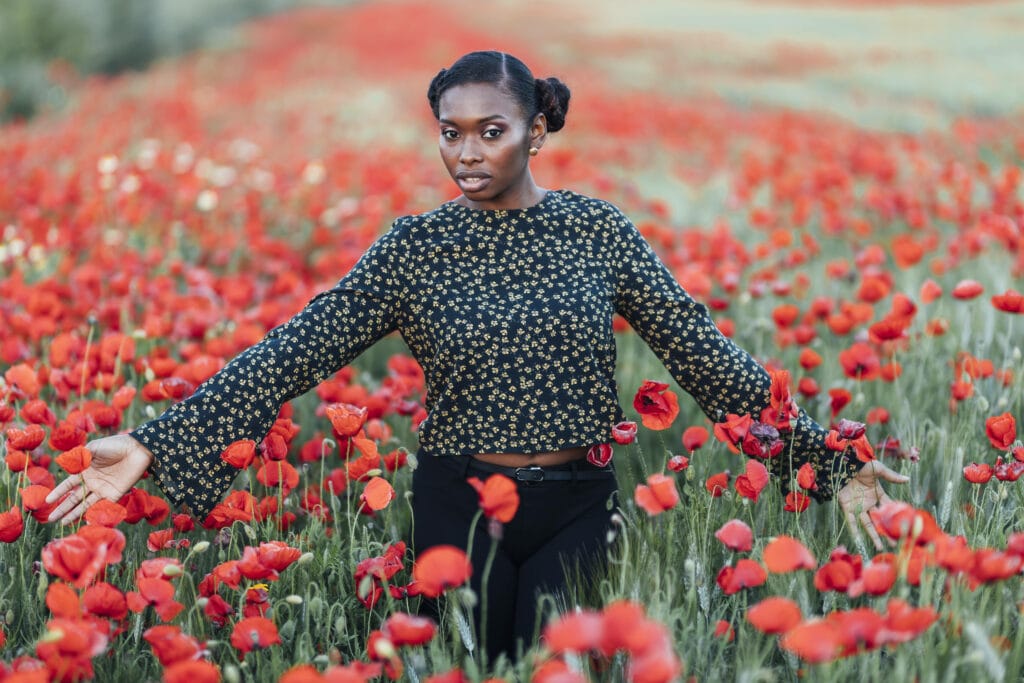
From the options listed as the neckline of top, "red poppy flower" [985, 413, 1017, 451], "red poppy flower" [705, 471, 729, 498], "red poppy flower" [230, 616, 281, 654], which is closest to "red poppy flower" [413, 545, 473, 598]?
"red poppy flower" [230, 616, 281, 654]

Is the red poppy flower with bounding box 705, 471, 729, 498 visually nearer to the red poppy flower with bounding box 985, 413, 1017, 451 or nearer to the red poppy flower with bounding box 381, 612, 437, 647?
the red poppy flower with bounding box 985, 413, 1017, 451

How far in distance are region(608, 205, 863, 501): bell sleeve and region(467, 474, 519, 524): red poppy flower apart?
2.67 ft

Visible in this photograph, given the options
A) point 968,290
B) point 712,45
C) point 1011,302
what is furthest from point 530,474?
point 712,45

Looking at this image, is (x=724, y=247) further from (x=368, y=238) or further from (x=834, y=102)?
(x=834, y=102)

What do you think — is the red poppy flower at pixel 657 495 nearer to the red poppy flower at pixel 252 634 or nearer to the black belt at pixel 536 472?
the black belt at pixel 536 472

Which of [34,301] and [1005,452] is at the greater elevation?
[34,301]

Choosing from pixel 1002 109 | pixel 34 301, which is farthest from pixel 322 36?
pixel 34 301

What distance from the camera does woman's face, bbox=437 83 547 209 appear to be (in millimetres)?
2291

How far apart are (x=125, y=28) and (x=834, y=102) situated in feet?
40.7

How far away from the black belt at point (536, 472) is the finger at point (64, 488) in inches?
32.6

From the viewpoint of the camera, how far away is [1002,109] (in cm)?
924

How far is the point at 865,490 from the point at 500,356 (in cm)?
88

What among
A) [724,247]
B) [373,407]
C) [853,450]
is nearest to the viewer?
[853,450]

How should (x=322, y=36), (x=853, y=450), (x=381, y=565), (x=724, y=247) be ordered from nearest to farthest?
(x=381, y=565) → (x=853, y=450) → (x=724, y=247) → (x=322, y=36)
